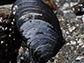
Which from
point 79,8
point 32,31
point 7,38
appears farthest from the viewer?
point 79,8

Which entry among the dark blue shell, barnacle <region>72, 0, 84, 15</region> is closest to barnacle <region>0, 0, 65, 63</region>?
the dark blue shell

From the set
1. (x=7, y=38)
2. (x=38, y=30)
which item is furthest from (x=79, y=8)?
(x=7, y=38)

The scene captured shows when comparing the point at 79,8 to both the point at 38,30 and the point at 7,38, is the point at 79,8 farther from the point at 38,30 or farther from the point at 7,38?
the point at 7,38

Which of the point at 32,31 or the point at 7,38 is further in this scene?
the point at 7,38

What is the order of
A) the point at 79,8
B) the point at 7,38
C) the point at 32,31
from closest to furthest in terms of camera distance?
the point at 32,31
the point at 7,38
the point at 79,8

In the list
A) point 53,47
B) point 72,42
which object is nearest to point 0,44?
point 53,47

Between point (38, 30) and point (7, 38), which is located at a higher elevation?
point (38, 30)

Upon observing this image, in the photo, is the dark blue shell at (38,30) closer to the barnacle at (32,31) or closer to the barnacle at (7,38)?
the barnacle at (32,31)

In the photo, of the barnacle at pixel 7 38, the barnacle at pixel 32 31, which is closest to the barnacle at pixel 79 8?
the barnacle at pixel 32 31

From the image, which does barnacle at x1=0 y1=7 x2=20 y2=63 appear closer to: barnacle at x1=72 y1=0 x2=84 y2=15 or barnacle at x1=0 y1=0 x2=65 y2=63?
barnacle at x1=0 y1=0 x2=65 y2=63
